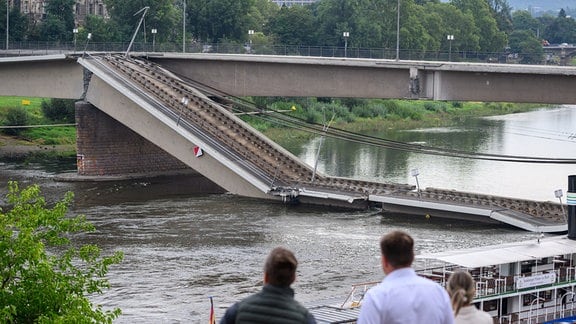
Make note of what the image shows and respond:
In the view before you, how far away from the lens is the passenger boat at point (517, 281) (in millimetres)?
26172

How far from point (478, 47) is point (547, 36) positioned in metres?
87.4

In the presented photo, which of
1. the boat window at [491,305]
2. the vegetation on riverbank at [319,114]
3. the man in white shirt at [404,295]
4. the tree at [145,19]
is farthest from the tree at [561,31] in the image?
the man in white shirt at [404,295]

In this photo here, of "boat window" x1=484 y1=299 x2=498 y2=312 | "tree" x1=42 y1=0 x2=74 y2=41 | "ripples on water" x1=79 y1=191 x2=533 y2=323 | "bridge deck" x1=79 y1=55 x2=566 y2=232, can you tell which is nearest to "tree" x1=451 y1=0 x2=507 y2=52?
"tree" x1=42 y1=0 x2=74 y2=41

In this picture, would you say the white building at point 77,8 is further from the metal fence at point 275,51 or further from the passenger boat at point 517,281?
the passenger boat at point 517,281

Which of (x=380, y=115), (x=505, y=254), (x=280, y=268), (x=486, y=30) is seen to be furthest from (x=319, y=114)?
(x=280, y=268)

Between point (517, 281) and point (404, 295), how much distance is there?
18.4 m

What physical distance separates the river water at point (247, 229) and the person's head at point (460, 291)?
730 inches

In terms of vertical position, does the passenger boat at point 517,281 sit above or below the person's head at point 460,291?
below

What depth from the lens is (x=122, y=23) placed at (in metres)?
88.5

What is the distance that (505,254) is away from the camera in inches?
1070

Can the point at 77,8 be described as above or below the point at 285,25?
above

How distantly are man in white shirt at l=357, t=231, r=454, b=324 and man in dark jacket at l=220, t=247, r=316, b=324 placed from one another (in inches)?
18.0

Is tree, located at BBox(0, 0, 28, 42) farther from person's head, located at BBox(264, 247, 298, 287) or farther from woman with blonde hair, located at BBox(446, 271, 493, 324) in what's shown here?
person's head, located at BBox(264, 247, 298, 287)

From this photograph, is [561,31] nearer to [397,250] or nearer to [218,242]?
[218,242]
